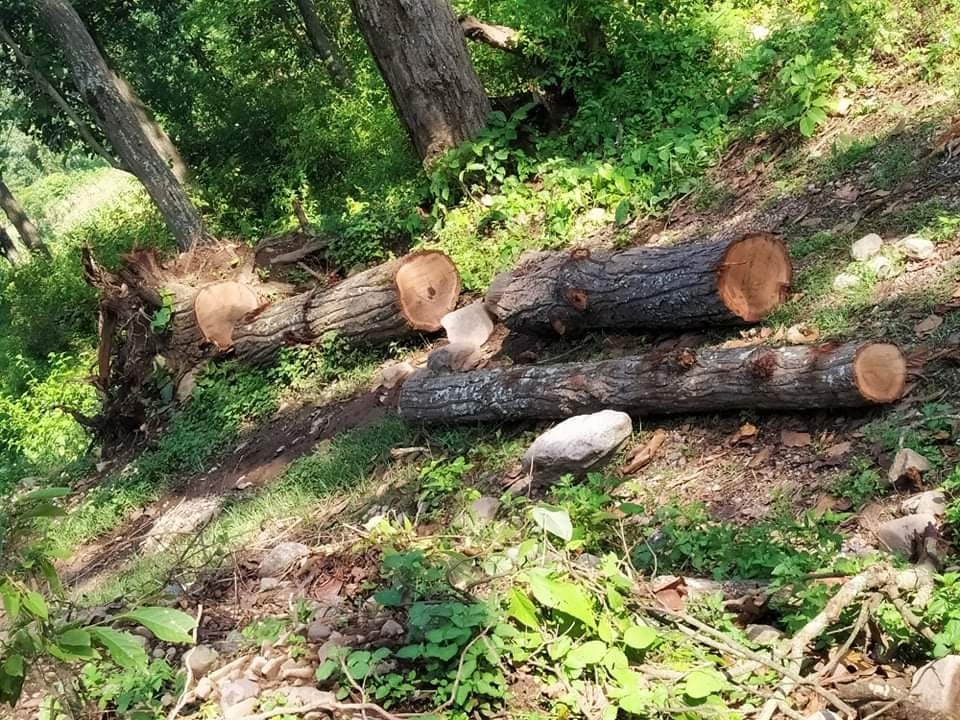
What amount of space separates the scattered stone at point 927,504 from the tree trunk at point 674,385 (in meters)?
0.69

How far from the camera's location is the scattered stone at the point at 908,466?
11.7 feet

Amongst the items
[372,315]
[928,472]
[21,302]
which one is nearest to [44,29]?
[21,302]

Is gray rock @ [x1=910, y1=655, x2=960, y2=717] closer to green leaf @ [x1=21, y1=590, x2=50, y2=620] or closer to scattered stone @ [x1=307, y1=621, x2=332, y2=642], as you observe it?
scattered stone @ [x1=307, y1=621, x2=332, y2=642]

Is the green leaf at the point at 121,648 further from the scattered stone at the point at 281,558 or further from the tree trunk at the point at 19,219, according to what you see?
the tree trunk at the point at 19,219

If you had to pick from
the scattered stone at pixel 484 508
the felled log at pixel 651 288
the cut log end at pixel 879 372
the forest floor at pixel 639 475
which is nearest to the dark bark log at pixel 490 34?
the forest floor at pixel 639 475

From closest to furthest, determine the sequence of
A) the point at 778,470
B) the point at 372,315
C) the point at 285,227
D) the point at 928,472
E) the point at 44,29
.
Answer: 1. the point at 928,472
2. the point at 778,470
3. the point at 372,315
4. the point at 285,227
5. the point at 44,29

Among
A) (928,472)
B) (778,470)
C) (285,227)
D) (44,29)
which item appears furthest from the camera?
(44,29)

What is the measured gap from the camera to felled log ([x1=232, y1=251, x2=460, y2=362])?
6.94m

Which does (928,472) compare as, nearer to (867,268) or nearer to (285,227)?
(867,268)

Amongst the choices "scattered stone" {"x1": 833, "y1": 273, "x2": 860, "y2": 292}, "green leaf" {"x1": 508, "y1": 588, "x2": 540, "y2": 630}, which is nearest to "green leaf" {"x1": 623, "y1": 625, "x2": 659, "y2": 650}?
"green leaf" {"x1": 508, "y1": 588, "x2": 540, "y2": 630}

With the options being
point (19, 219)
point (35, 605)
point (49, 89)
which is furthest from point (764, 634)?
point (19, 219)

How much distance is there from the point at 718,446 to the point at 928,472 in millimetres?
1101

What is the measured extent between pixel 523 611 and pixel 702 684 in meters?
0.68

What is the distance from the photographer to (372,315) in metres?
7.00
